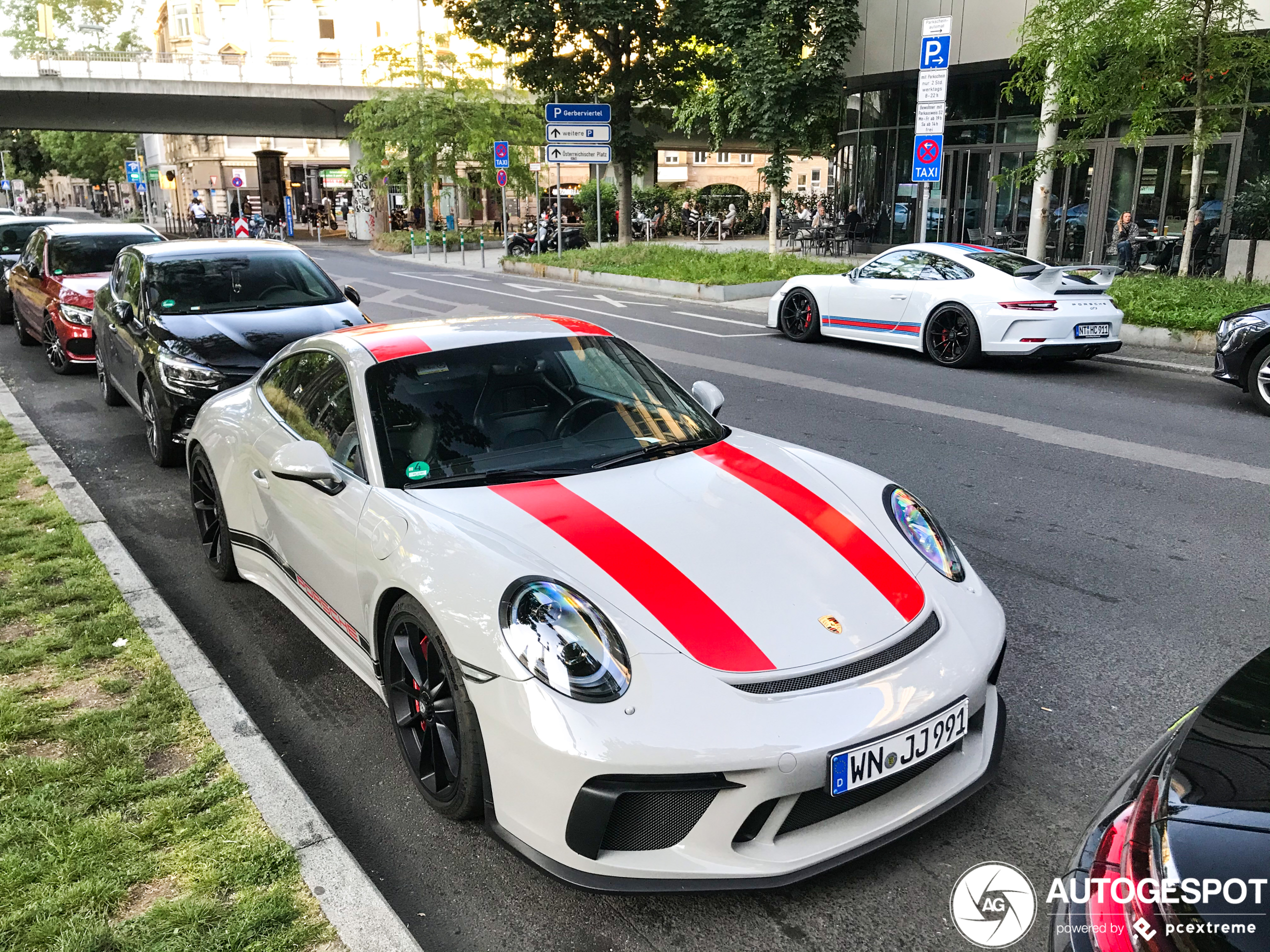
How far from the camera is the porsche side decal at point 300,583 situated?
3.67m

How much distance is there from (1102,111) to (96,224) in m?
14.2

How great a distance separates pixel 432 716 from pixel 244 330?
5496 mm

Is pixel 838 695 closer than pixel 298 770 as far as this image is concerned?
Yes

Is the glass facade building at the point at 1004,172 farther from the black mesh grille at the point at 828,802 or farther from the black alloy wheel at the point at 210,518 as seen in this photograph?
the black mesh grille at the point at 828,802

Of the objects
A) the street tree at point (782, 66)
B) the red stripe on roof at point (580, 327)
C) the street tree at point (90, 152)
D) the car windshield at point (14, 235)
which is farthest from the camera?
the street tree at point (90, 152)

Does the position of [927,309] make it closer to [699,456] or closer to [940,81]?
[940,81]

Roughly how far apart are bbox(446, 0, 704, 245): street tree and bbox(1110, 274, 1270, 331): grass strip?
1765 cm

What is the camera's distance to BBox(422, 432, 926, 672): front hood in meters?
2.87

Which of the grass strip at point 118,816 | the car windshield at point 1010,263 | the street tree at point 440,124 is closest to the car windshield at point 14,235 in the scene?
the grass strip at point 118,816

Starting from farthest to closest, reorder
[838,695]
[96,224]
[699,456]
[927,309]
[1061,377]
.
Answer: [96,224], [927,309], [1061,377], [699,456], [838,695]

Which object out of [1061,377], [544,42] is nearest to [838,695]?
[1061,377]

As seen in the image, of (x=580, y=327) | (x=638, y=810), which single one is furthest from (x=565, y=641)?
(x=580, y=327)

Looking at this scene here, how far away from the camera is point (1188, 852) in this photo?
182 cm

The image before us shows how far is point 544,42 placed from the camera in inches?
1182
